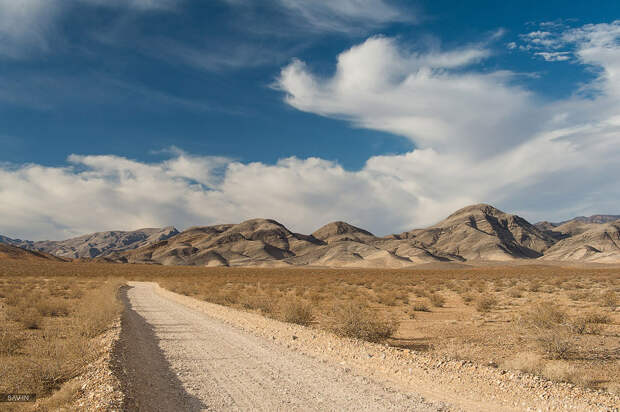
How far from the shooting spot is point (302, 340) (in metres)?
13.3

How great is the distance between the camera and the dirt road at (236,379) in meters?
7.32

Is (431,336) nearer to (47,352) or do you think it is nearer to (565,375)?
(565,375)

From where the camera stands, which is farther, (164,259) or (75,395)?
(164,259)

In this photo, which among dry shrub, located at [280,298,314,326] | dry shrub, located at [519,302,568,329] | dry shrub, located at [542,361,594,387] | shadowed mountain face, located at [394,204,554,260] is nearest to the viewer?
dry shrub, located at [542,361,594,387]

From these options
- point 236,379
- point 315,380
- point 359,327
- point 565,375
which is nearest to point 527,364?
point 565,375

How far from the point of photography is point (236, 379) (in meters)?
8.79

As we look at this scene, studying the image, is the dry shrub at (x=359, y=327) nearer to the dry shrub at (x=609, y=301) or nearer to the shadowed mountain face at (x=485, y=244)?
the dry shrub at (x=609, y=301)

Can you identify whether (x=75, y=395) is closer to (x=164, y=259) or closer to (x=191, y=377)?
(x=191, y=377)

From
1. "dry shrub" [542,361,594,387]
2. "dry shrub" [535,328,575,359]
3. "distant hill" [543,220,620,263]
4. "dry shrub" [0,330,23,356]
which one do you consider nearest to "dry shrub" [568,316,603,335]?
"dry shrub" [535,328,575,359]

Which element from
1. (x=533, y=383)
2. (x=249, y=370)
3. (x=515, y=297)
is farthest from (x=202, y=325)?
(x=515, y=297)

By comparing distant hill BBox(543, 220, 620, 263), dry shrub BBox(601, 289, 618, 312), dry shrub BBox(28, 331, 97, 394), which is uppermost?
distant hill BBox(543, 220, 620, 263)

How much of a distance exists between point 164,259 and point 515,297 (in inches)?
6678

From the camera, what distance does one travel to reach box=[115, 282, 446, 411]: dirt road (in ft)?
24.0

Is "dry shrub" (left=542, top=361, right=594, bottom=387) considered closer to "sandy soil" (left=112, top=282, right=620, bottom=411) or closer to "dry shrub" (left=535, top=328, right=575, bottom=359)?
"sandy soil" (left=112, top=282, right=620, bottom=411)
